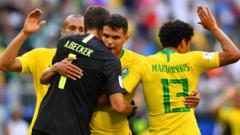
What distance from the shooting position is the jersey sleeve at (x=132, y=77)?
8375 millimetres

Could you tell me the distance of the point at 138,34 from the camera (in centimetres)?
1862

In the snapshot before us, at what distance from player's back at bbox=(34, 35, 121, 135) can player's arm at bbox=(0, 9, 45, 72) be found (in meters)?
0.49

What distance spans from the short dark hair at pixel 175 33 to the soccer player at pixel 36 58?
101 centimetres

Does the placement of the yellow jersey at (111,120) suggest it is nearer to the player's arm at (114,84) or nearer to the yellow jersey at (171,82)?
the yellow jersey at (171,82)

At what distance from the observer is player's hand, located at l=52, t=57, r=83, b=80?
7.81 metres

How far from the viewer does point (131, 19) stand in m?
19.1

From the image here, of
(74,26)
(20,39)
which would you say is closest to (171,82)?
(74,26)

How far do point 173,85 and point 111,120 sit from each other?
72cm

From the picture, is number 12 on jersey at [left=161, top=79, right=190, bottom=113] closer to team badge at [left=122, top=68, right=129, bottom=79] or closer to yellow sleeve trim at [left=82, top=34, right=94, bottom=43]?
team badge at [left=122, top=68, right=129, bottom=79]

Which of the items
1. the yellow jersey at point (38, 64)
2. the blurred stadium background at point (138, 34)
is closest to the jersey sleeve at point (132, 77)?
the yellow jersey at point (38, 64)

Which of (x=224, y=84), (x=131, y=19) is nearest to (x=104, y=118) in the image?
(x=224, y=84)

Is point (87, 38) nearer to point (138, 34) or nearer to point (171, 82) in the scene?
point (171, 82)

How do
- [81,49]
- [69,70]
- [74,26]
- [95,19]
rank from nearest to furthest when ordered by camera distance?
[69,70]
[81,49]
[95,19]
[74,26]

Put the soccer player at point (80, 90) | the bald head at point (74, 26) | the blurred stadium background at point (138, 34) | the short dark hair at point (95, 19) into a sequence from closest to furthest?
1. the soccer player at point (80, 90)
2. the short dark hair at point (95, 19)
3. the bald head at point (74, 26)
4. the blurred stadium background at point (138, 34)
